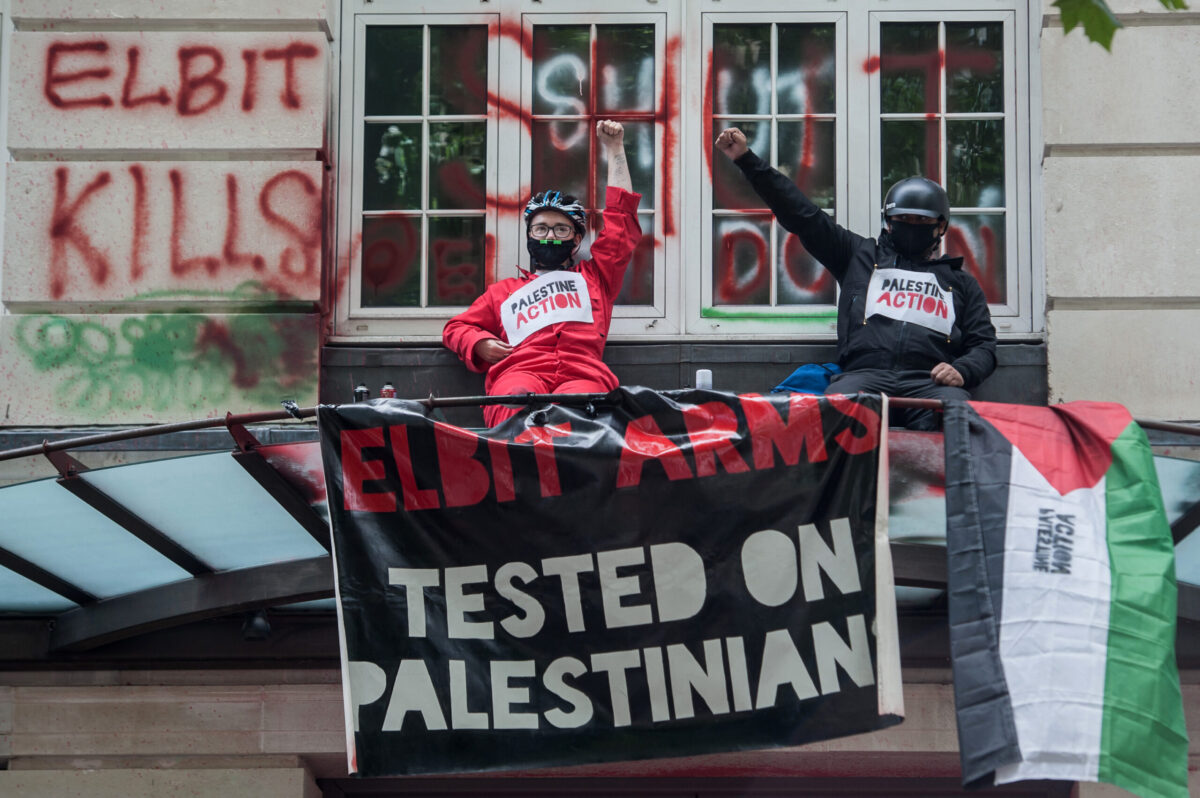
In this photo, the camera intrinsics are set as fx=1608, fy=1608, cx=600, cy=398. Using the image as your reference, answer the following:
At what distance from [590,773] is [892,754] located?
153cm

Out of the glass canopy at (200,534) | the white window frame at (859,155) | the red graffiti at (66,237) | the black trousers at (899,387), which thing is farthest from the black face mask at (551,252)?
the red graffiti at (66,237)

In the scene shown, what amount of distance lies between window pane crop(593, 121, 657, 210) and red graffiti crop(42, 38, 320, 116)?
166cm

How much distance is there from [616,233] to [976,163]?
2.14 meters

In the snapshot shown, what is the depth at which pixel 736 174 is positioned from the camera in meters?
8.85

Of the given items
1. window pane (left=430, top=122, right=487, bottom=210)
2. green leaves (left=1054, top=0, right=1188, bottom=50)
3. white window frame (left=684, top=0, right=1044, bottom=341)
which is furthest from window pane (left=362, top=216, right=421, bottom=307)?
green leaves (left=1054, top=0, right=1188, bottom=50)

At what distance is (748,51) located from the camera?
8.96 m

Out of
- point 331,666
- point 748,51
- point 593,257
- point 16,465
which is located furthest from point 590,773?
point 748,51

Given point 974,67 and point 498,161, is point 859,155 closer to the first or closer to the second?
point 974,67

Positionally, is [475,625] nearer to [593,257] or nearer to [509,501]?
[509,501]

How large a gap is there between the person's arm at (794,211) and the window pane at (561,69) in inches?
49.3

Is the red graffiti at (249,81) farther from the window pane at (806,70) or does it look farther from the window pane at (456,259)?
the window pane at (806,70)

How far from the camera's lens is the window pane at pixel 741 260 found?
28.7ft

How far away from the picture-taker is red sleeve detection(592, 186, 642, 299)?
808cm

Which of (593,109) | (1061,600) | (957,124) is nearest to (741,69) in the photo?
(593,109)
